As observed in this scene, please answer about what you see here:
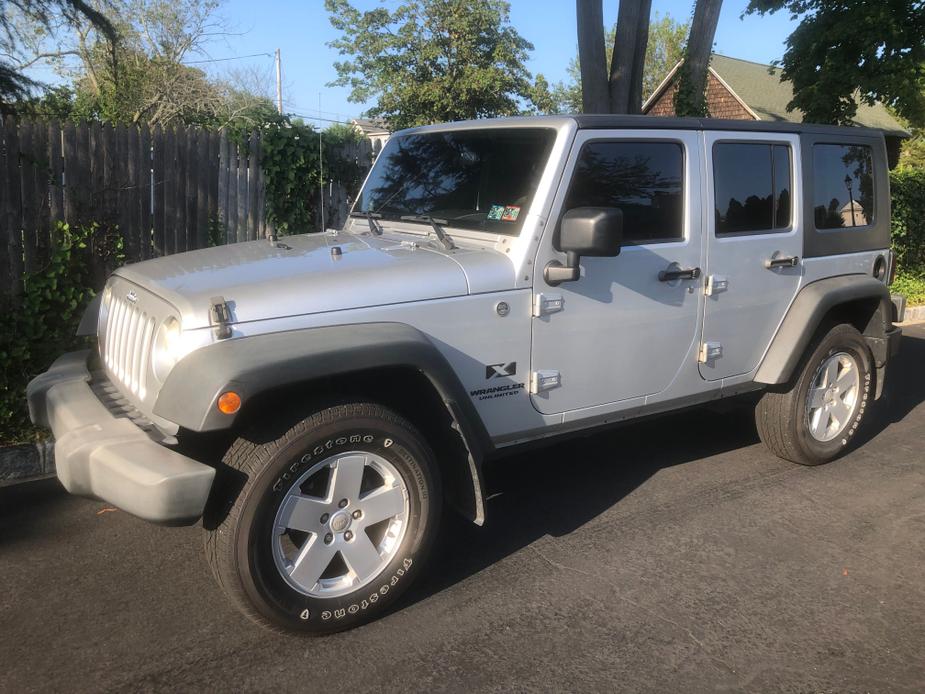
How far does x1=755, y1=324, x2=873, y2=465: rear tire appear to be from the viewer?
189 inches

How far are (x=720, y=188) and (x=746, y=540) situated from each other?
5.92 feet

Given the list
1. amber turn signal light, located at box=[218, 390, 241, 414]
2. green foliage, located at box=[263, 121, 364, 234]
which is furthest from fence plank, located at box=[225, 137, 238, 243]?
amber turn signal light, located at box=[218, 390, 241, 414]

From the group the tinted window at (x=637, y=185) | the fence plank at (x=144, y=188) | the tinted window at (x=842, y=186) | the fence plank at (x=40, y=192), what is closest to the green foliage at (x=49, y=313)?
the fence plank at (x=40, y=192)

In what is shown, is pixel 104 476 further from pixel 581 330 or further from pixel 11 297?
pixel 11 297

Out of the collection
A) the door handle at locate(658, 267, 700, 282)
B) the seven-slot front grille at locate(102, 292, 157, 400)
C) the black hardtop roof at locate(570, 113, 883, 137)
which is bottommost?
the seven-slot front grille at locate(102, 292, 157, 400)

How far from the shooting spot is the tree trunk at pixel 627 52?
9.60m

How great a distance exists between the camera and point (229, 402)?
104 inches

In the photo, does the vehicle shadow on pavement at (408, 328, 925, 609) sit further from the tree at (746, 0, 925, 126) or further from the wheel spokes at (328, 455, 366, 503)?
the tree at (746, 0, 925, 126)

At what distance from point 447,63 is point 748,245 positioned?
1138 inches

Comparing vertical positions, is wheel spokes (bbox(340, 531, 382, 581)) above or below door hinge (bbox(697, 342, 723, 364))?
below

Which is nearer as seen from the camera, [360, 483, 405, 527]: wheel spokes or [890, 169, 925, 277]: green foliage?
[360, 483, 405, 527]: wheel spokes

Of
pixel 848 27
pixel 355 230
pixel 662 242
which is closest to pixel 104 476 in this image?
pixel 355 230

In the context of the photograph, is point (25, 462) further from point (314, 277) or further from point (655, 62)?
point (655, 62)

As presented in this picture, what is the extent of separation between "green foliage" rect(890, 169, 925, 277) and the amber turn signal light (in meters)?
11.5
